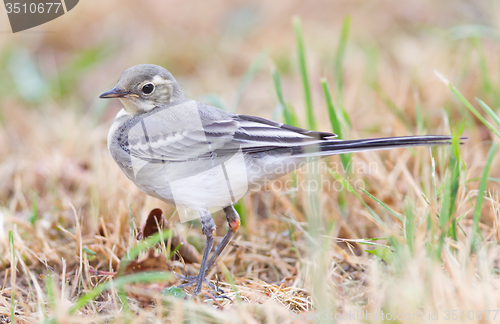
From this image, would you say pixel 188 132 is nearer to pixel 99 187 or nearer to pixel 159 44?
pixel 99 187

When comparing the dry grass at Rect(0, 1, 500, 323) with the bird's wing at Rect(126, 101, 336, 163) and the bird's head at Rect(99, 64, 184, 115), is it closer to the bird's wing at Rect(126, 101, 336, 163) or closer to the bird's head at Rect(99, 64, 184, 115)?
the bird's wing at Rect(126, 101, 336, 163)

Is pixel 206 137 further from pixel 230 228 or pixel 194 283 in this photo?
pixel 194 283

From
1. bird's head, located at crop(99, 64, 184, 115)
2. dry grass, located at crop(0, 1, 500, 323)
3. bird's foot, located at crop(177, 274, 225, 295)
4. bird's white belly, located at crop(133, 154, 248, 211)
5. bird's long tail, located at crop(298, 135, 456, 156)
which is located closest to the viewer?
dry grass, located at crop(0, 1, 500, 323)

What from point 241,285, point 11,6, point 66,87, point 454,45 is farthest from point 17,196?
point 454,45

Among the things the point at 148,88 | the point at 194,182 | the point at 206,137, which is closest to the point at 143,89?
the point at 148,88

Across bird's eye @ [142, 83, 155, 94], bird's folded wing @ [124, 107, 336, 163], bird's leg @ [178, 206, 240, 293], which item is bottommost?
bird's leg @ [178, 206, 240, 293]

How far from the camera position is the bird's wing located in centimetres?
350

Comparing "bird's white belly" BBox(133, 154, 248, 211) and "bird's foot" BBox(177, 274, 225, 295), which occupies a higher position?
"bird's white belly" BBox(133, 154, 248, 211)

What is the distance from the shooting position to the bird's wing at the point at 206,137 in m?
3.50

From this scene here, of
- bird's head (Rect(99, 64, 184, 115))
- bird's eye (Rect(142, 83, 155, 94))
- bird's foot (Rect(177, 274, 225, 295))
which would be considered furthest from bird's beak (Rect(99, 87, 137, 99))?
bird's foot (Rect(177, 274, 225, 295))

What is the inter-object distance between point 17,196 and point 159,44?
428 cm

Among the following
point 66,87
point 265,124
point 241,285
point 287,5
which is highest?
point 287,5

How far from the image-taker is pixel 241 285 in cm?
335

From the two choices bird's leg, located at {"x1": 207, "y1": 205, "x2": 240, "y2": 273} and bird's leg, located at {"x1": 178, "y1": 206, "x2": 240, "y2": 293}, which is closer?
bird's leg, located at {"x1": 178, "y1": 206, "x2": 240, "y2": 293}
